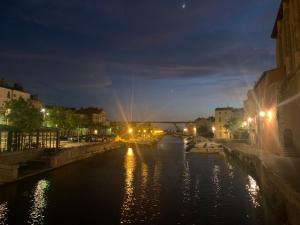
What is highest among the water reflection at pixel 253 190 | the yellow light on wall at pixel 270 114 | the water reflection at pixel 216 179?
the yellow light on wall at pixel 270 114

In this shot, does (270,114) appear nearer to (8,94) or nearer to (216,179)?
(216,179)

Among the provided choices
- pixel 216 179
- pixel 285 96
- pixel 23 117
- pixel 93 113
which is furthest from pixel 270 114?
pixel 93 113

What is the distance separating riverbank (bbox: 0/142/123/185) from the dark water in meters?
1.49

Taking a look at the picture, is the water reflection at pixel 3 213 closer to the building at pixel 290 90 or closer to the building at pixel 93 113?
the building at pixel 290 90

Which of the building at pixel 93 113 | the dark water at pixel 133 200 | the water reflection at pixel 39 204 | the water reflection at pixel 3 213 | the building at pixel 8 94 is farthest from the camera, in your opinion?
the building at pixel 93 113

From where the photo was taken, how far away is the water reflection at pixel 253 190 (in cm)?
2755

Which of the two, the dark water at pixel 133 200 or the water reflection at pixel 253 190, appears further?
the water reflection at pixel 253 190

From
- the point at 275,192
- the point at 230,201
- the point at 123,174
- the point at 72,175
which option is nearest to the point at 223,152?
the point at 123,174

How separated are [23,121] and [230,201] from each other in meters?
35.3

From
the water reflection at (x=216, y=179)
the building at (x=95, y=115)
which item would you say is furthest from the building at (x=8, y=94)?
the building at (x=95, y=115)

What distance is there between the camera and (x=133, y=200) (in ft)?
92.4

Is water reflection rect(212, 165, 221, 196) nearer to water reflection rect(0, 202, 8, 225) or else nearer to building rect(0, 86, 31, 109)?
water reflection rect(0, 202, 8, 225)

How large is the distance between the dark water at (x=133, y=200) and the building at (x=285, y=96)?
6805 mm

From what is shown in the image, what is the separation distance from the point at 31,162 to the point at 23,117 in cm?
827
